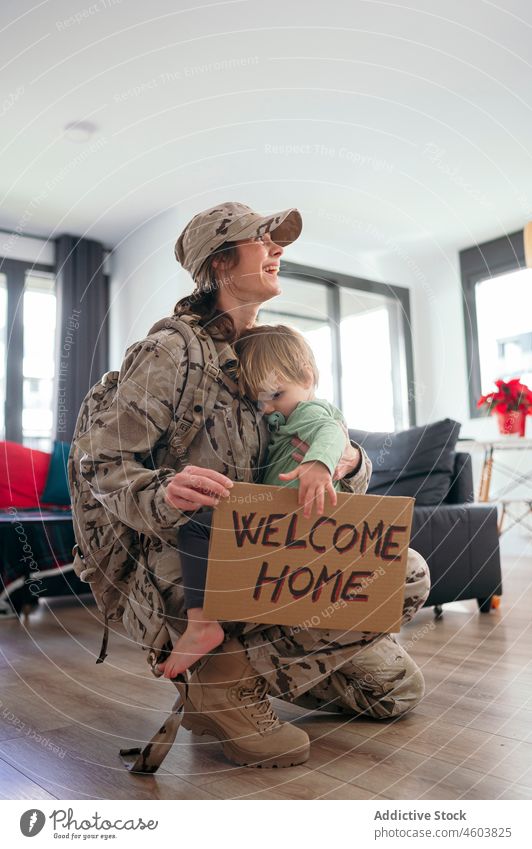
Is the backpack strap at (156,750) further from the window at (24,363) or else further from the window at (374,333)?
the window at (24,363)

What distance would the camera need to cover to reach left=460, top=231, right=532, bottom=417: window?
14.0 feet

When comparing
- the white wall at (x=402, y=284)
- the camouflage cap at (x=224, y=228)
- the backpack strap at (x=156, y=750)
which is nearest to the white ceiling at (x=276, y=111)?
the white wall at (x=402, y=284)

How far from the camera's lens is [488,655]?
1.69 meters

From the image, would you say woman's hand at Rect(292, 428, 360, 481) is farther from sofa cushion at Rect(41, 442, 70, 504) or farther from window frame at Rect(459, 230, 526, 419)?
window frame at Rect(459, 230, 526, 419)

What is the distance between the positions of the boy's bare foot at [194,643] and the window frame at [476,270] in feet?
13.1

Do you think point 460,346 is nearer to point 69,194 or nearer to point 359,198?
point 359,198

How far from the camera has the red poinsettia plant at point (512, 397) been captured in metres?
3.20

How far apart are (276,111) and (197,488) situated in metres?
2.70

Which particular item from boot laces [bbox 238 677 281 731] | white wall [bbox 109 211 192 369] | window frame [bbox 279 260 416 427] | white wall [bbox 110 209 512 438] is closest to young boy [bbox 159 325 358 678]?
boot laces [bbox 238 677 281 731]

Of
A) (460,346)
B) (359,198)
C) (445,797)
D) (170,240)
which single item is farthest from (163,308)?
(445,797)

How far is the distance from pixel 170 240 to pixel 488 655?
8.30 feet

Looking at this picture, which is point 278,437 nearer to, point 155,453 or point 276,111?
point 155,453

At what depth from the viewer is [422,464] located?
2375 mm

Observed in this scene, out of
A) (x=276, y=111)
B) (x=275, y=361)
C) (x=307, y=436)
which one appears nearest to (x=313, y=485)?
(x=307, y=436)
